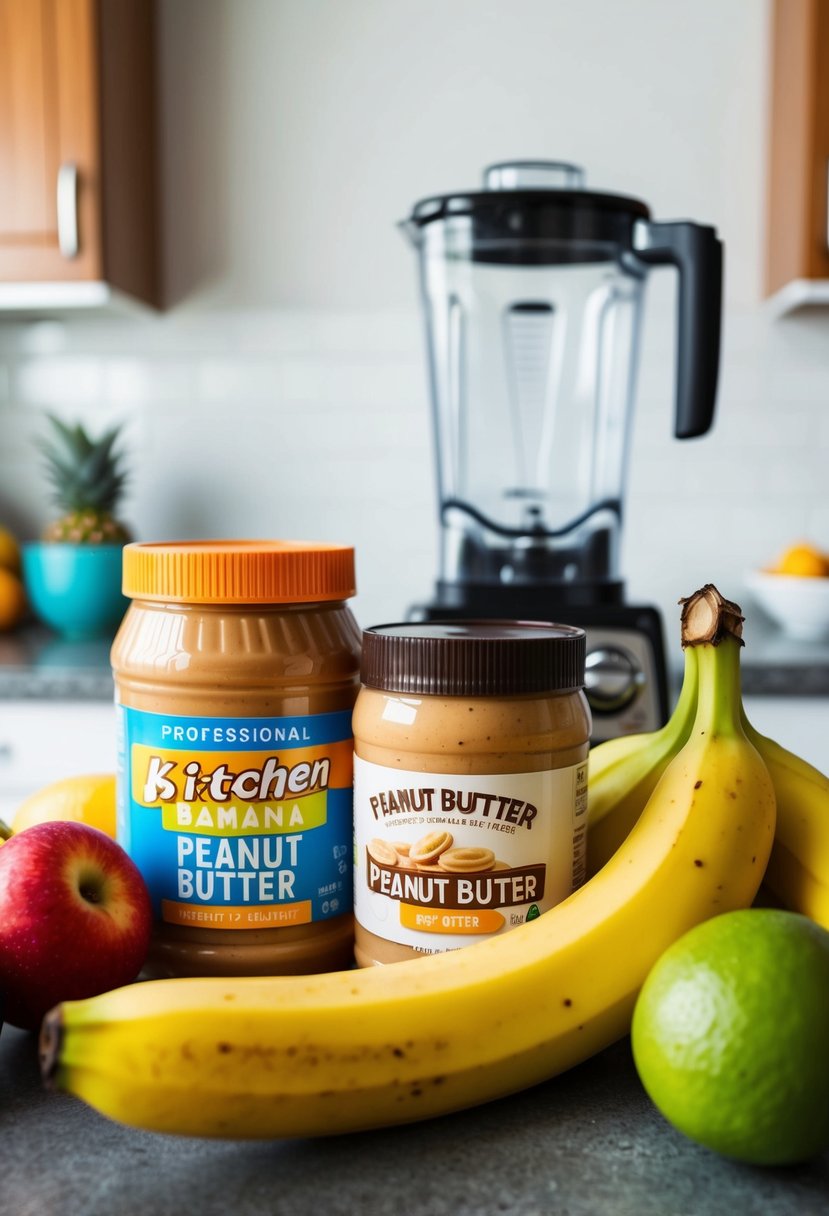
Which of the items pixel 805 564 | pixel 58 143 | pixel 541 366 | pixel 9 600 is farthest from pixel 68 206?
pixel 805 564

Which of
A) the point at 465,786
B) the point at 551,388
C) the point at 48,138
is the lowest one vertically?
the point at 465,786

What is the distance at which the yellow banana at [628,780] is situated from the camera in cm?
56

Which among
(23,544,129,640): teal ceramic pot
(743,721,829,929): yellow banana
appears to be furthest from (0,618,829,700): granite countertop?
(743,721,829,929): yellow banana

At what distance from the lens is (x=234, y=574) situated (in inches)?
20.9

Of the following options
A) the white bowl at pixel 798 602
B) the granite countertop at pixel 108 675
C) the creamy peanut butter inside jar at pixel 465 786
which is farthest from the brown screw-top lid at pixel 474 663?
the white bowl at pixel 798 602

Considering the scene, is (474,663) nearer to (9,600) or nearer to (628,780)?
(628,780)

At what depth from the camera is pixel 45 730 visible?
153cm

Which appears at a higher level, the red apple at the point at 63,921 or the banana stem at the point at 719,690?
the banana stem at the point at 719,690

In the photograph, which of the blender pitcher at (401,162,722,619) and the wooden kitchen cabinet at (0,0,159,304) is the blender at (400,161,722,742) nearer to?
the blender pitcher at (401,162,722,619)

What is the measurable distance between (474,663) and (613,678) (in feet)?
2.25

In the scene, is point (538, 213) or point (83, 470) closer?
point (538, 213)

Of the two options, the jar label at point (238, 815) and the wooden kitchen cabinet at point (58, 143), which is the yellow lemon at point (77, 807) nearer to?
the jar label at point (238, 815)

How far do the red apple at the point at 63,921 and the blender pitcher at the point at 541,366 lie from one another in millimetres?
736

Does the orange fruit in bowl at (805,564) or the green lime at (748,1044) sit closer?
the green lime at (748,1044)
